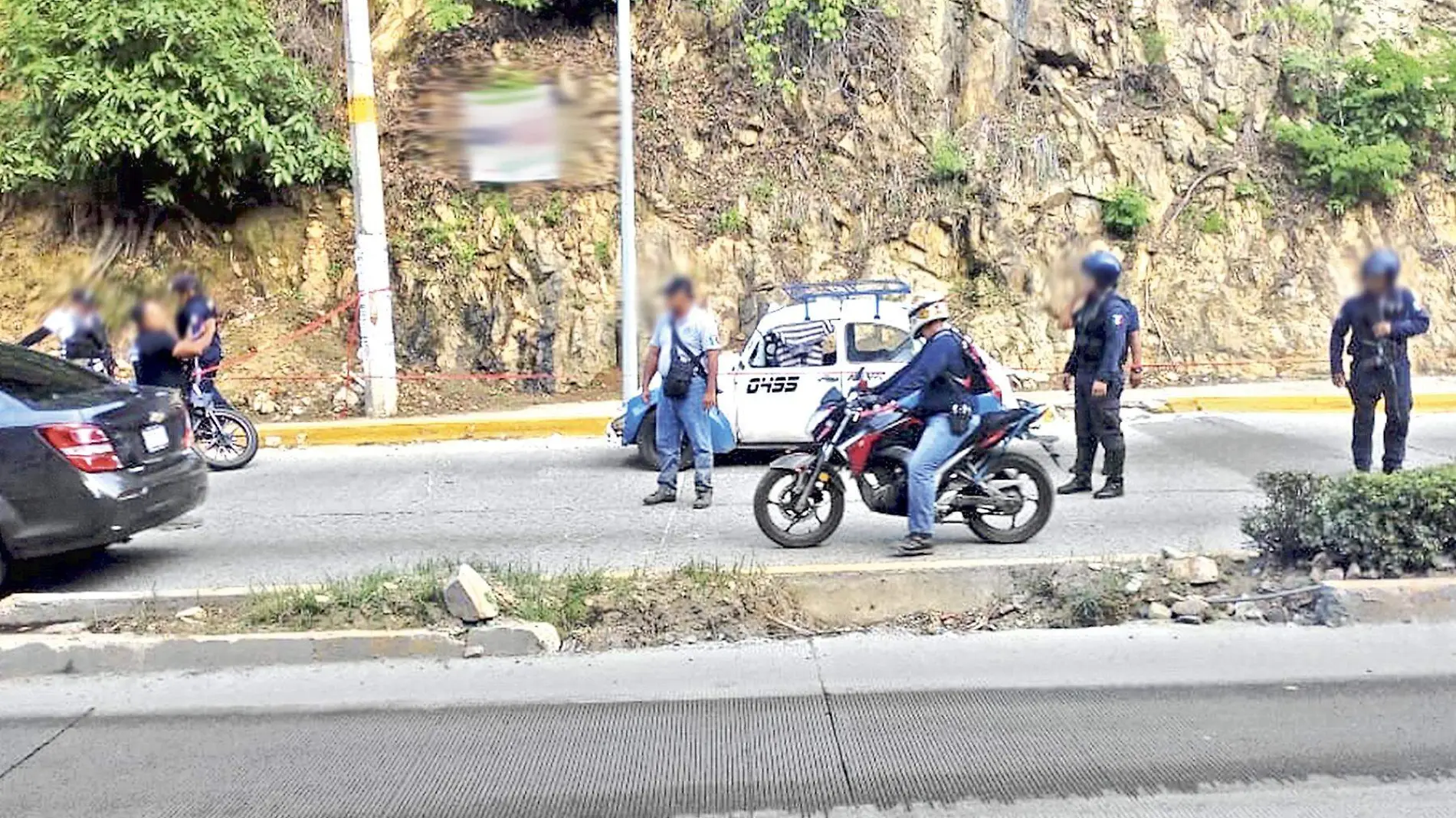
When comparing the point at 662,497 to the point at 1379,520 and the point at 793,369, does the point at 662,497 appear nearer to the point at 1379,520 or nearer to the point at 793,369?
the point at 793,369

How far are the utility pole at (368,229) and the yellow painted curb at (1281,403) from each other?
916cm

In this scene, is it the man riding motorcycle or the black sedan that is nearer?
the black sedan

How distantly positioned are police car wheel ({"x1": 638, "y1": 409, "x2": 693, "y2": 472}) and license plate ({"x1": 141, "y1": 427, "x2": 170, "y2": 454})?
4.27 m

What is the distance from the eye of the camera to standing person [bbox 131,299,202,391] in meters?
10.9

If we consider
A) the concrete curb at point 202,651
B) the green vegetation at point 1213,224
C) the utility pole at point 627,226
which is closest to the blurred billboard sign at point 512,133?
the utility pole at point 627,226

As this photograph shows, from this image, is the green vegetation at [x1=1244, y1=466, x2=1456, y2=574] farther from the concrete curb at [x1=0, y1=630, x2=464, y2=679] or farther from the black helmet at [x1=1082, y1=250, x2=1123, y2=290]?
the concrete curb at [x1=0, y1=630, x2=464, y2=679]

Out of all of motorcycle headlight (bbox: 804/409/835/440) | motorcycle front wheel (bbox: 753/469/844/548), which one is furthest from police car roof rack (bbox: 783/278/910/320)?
motorcycle front wheel (bbox: 753/469/844/548)

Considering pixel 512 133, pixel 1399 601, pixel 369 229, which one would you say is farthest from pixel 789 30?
pixel 1399 601

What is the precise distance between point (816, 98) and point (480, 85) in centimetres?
492

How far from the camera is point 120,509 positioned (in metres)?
7.22

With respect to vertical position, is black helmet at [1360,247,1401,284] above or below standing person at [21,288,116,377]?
above

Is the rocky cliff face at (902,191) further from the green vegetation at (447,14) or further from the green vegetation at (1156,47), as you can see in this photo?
the green vegetation at (447,14)

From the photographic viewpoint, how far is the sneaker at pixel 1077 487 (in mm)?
9625

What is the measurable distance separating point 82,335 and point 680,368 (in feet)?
22.5
